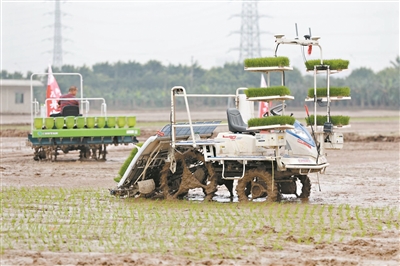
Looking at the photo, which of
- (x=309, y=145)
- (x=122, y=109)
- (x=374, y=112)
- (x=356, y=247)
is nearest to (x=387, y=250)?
(x=356, y=247)

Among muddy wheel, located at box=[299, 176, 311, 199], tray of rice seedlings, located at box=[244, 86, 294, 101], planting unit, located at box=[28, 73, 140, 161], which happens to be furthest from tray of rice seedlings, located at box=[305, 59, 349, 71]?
planting unit, located at box=[28, 73, 140, 161]

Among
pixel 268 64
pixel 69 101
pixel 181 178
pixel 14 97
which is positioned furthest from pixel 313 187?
pixel 14 97

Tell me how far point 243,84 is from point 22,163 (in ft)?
219

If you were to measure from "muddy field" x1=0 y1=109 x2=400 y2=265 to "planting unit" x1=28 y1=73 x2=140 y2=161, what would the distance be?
0.46 m

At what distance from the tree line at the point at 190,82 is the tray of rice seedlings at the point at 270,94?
59749 millimetres

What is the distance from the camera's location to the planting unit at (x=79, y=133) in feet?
75.3

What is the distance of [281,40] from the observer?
46.0 ft

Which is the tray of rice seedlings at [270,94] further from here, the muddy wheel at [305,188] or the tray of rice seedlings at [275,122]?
the muddy wheel at [305,188]

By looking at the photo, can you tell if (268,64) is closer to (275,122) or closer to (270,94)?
(270,94)

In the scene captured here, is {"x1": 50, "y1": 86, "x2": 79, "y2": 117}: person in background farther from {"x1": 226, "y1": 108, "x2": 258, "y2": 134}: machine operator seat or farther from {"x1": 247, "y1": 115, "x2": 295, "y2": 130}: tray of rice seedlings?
{"x1": 247, "y1": 115, "x2": 295, "y2": 130}: tray of rice seedlings

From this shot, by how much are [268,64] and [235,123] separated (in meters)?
1.64

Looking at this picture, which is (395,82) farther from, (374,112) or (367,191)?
(367,191)

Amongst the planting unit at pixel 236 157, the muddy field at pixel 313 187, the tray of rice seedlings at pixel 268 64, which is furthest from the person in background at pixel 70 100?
the tray of rice seedlings at pixel 268 64

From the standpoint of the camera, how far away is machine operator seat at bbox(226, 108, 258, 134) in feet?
47.0
